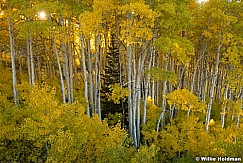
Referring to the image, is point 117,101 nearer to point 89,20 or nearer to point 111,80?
point 89,20

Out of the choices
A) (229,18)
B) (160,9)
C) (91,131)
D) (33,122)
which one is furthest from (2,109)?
(229,18)

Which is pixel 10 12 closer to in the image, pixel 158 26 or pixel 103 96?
pixel 158 26

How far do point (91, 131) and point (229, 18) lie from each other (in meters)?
7.80

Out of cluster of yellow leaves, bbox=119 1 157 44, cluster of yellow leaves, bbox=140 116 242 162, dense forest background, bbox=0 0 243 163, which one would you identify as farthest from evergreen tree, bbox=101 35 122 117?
cluster of yellow leaves, bbox=119 1 157 44

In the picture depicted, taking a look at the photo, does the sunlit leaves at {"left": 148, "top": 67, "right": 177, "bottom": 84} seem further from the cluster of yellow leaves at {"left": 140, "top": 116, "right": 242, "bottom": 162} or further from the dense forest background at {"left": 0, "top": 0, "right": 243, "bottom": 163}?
the cluster of yellow leaves at {"left": 140, "top": 116, "right": 242, "bottom": 162}

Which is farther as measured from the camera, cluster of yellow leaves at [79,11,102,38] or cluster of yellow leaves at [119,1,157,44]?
cluster of yellow leaves at [79,11,102,38]

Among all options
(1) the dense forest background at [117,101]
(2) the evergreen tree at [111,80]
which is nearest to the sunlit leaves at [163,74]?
(1) the dense forest background at [117,101]

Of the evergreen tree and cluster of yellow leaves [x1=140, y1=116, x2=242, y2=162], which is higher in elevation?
the evergreen tree

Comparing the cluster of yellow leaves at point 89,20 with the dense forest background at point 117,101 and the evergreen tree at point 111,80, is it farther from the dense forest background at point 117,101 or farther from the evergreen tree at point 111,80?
the evergreen tree at point 111,80

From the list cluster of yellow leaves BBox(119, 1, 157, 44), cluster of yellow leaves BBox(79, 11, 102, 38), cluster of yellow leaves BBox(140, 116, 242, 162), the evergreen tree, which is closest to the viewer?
cluster of yellow leaves BBox(119, 1, 157, 44)

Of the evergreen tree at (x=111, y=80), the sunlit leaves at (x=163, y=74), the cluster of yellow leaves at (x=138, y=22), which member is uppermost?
the cluster of yellow leaves at (x=138, y=22)

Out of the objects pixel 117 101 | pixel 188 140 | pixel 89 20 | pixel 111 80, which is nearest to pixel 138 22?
pixel 89 20

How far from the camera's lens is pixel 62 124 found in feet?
31.6

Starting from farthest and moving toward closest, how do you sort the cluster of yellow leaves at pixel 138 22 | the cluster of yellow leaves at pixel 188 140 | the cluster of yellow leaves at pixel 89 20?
the cluster of yellow leaves at pixel 188 140 < the cluster of yellow leaves at pixel 89 20 < the cluster of yellow leaves at pixel 138 22
